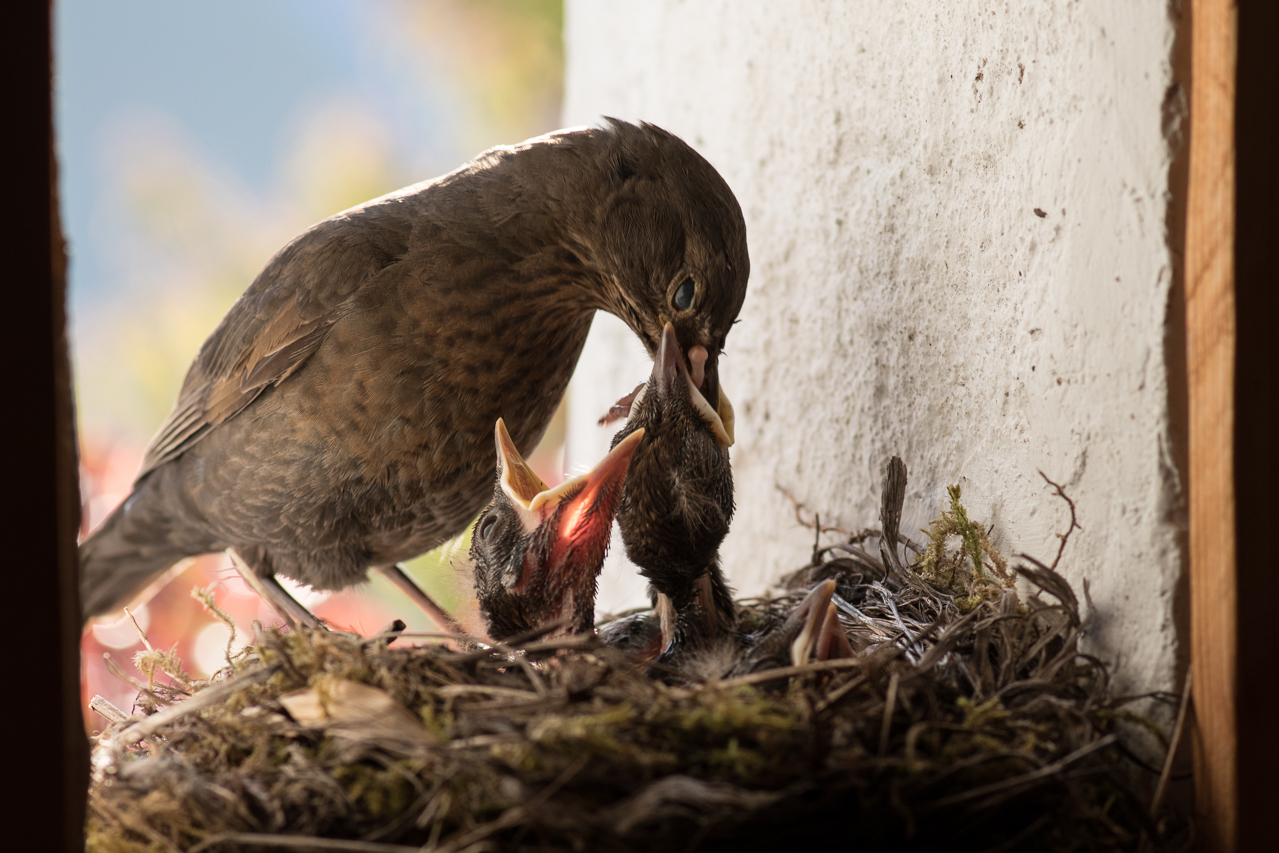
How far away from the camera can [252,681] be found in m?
1.43

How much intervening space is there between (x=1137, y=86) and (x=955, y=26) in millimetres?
523

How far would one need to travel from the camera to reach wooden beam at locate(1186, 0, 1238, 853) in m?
1.19

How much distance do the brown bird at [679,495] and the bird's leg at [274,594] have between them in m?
1.02

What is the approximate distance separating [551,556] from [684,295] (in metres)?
0.58

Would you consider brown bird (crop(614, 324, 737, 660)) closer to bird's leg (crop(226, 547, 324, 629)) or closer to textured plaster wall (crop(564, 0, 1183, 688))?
textured plaster wall (crop(564, 0, 1183, 688))

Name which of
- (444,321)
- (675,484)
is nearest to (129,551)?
(444,321)

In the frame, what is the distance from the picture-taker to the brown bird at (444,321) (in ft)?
6.86

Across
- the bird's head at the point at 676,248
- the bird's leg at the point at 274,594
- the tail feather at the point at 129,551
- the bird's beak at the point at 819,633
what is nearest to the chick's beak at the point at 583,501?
the bird's head at the point at 676,248

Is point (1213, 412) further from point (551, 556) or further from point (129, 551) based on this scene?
point (129, 551)

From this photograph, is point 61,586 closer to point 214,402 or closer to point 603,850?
point 603,850

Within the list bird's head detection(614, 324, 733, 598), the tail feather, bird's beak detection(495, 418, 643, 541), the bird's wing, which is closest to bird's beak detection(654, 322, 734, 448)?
bird's head detection(614, 324, 733, 598)

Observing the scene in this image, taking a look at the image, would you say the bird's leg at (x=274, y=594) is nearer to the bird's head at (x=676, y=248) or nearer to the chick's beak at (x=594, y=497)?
the chick's beak at (x=594, y=497)

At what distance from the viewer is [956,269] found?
5.92 ft

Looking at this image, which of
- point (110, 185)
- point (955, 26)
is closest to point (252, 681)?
point (955, 26)
